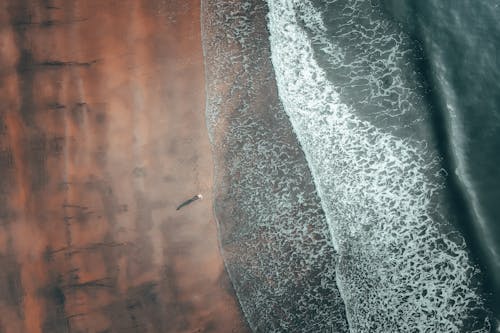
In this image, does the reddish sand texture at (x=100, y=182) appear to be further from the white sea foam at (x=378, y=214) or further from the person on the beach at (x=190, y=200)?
the white sea foam at (x=378, y=214)

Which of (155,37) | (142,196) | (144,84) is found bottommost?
(142,196)

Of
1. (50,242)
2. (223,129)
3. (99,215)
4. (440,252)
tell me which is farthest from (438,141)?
(50,242)

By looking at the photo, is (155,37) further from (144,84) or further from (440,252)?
(440,252)

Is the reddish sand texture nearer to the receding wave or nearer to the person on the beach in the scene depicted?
the person on the beach

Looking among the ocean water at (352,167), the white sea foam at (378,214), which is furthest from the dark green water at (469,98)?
the white sea foam at (378,214)

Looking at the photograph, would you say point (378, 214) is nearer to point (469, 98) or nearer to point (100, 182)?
point (469, 98)

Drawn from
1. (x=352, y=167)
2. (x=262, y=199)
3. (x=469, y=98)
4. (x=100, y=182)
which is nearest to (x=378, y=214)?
(x=352, y=167)
